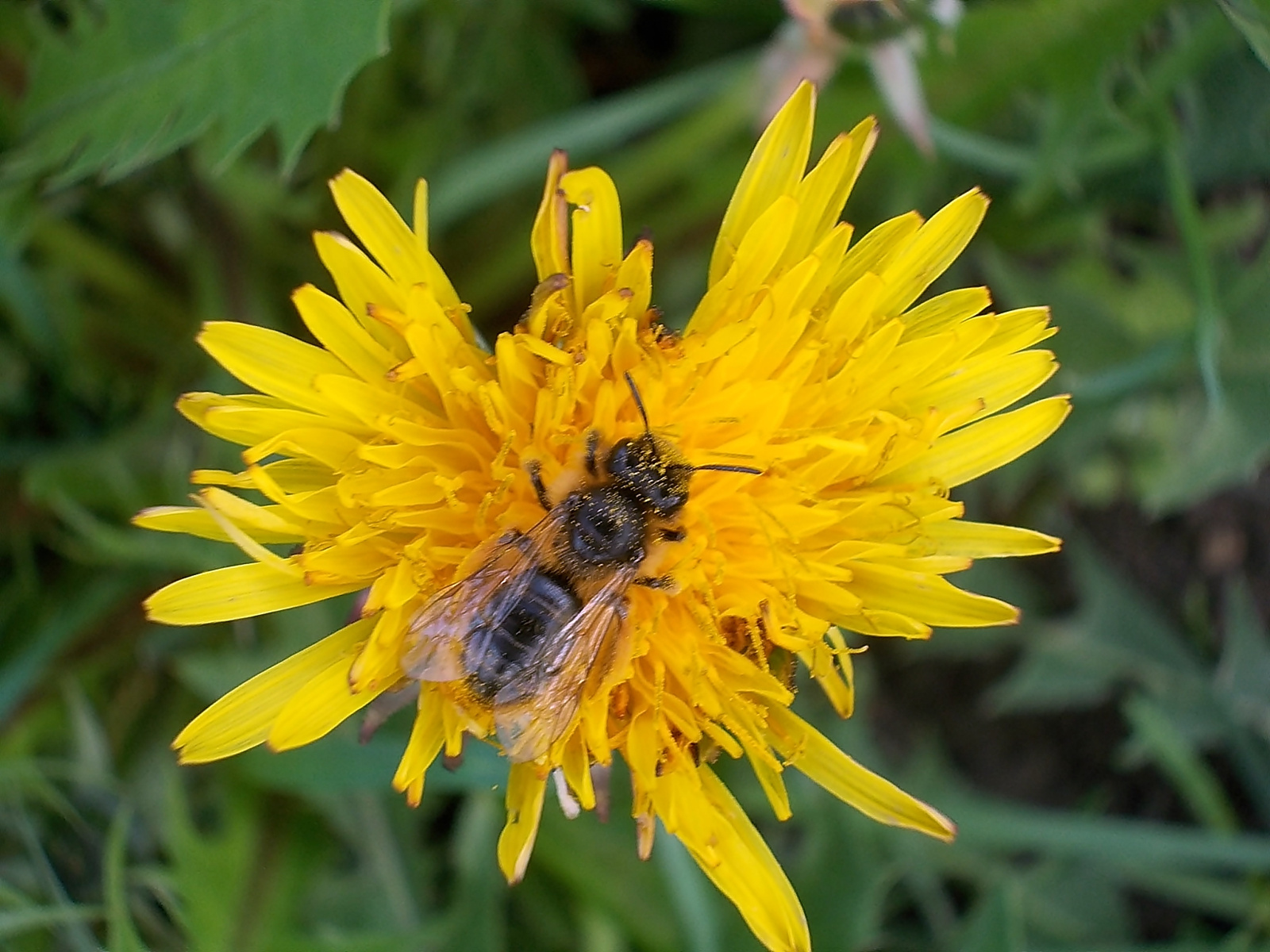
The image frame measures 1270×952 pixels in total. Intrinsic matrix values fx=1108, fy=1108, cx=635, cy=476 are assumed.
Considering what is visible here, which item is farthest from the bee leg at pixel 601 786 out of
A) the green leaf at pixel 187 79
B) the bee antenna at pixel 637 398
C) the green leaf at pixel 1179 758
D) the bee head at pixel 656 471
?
the green leaf at pixel 1179 758

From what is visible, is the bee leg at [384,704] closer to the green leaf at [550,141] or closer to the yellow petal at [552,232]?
the yellow petal at [552,232]

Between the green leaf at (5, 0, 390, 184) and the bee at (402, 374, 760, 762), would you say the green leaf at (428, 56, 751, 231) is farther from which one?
the bee at (402, 374, 760, 762)

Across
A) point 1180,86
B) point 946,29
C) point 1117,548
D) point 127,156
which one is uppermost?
point 127,156

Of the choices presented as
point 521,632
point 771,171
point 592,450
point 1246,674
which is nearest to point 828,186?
point 771,171

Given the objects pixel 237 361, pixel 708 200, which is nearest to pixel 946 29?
pixel 708 200

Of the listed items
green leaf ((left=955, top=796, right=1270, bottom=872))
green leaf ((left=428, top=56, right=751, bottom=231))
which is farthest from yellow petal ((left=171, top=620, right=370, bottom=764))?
green leaf ((left=955, top=796, right=1270, bottom=872))

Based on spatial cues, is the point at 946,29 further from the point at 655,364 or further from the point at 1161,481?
the point at 1161,481
